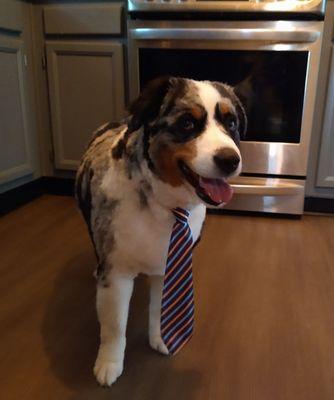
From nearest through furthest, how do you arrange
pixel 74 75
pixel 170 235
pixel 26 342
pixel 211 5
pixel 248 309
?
1. pixel 170 235
2. pixel 26 342
3. pixel 248 309
4. pixel 211 5
5. pixel 74 75

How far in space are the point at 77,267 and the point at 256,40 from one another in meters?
1.48

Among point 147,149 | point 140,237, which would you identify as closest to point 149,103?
point 147,149

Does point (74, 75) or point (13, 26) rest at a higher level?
point (13, 26)

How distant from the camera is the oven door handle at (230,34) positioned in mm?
2129

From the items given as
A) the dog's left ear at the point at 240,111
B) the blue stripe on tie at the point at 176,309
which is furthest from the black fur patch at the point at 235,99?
the blue stripe on tie at the point at 176,309

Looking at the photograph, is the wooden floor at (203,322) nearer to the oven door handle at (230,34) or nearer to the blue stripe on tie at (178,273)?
the blue stripe on tie at (178,273)

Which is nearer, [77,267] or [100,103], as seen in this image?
[77,267]

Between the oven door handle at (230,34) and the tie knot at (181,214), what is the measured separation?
142 centimetres

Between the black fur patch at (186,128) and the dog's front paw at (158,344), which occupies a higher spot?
the black fur patch at (186,128)

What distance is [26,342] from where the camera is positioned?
4.42 feet

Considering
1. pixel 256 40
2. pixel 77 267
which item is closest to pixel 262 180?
pixel 256 40

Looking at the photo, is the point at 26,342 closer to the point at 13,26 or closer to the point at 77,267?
the point at 77,267

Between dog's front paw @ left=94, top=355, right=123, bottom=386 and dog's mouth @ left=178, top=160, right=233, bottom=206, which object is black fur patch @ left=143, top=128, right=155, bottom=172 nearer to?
dog's mouth @ left=178, top=160, right=233, bottom=206

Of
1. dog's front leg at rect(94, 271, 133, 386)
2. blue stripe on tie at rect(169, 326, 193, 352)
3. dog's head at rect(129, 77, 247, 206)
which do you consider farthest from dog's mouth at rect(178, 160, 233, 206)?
blue stripe on tie at rect(169, 326, 193, 352)
